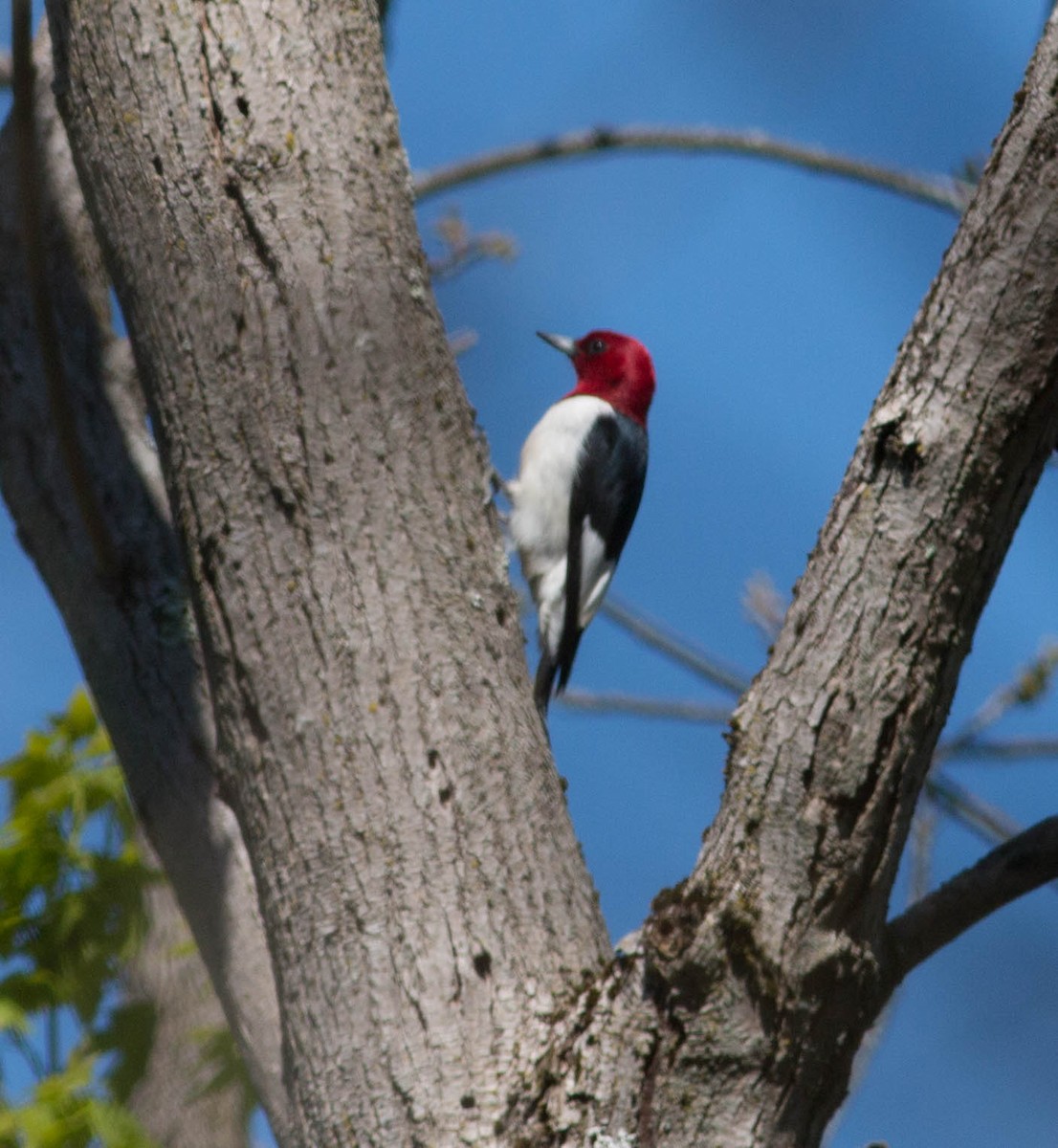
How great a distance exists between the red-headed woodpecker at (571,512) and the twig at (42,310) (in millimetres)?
2391

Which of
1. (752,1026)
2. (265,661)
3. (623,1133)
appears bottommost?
(623,1133)

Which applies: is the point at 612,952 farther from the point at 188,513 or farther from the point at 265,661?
the point at 188,513

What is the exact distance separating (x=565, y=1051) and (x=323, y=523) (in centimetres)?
90

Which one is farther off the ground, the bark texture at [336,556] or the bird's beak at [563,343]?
the bird's beak at [563,343]

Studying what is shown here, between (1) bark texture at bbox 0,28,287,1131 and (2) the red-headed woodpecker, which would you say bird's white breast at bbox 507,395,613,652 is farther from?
(1) bark texture at bbox 0,28,287,1131

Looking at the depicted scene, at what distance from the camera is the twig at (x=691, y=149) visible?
3836 mm

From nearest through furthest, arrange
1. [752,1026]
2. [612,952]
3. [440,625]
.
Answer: [752,1026] → [612,952] → [440,625]

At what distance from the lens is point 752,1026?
1859 millimetres

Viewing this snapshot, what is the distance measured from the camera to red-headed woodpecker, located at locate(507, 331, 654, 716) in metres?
5.25

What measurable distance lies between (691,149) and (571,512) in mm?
1361

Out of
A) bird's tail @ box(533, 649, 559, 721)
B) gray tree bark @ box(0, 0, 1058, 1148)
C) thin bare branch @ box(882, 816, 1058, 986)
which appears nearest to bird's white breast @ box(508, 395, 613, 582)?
bird's tail @ box(533, 649, 559, 721)

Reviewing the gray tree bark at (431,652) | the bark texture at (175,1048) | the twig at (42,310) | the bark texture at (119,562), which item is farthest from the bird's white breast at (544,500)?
the gray tree bark at (431,652)

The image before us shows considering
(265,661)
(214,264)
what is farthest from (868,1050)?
(214,264)

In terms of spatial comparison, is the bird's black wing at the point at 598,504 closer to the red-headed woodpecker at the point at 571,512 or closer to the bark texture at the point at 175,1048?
the red-headed woodpecker at the point at 571,512
